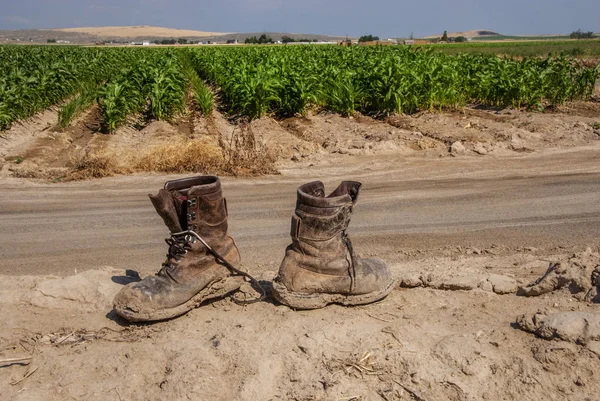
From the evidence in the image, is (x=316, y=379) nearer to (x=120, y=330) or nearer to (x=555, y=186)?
(x=120, y=330)

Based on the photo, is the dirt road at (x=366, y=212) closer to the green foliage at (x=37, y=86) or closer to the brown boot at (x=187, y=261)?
the brown boot at (x=187, y=261)

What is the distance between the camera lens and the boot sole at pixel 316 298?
400 cm

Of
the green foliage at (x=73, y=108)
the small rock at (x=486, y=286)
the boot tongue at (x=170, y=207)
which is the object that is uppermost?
the boot tongue at (x=170, y=207)

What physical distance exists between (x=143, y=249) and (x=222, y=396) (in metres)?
3.25

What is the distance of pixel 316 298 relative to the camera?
4016 mm

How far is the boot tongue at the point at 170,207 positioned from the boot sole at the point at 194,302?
0.45 metres

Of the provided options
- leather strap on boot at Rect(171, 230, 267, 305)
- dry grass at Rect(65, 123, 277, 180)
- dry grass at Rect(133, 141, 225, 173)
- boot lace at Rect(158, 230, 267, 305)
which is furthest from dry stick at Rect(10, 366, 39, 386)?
dry grass at Rect(133, 141, 225, 173)

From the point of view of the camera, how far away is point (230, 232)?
22.1 feet

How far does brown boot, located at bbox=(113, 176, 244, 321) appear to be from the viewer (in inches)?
155

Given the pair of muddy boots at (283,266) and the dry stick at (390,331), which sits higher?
the pair of muddy boots at (283,266)

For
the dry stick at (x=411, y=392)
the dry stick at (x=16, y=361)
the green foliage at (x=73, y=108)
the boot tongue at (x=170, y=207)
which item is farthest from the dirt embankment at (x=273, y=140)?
the dry stick at (x=411, y=392)

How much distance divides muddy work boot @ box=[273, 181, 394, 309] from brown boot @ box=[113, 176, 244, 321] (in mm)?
426

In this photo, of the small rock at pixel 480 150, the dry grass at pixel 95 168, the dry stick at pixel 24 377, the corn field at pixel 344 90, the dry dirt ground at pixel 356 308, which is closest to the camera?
the dry dirt ground at pixel 356 308

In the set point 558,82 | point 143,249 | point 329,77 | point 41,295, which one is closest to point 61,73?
point 329,77
